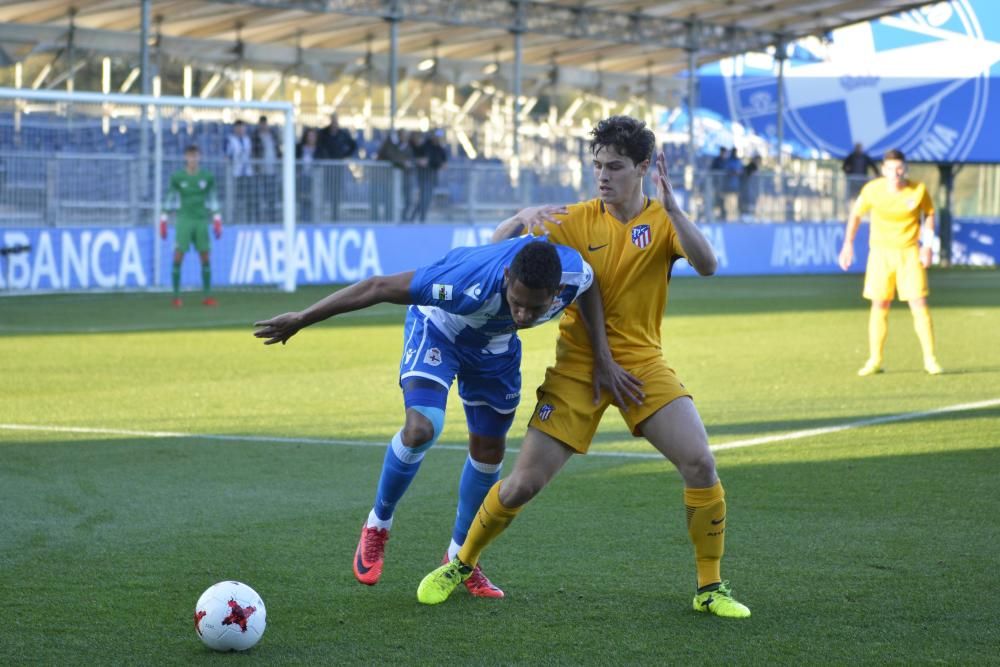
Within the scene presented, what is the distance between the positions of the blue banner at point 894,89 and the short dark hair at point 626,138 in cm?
3461

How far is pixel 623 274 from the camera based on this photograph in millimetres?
5535

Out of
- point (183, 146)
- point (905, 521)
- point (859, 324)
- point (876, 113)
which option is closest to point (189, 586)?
point (905, 521)

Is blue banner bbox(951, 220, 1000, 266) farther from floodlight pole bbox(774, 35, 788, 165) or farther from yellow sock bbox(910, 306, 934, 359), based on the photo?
yellow sock bbox(910, 306, 934, 359)

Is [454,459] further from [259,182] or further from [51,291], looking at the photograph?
[259,182]

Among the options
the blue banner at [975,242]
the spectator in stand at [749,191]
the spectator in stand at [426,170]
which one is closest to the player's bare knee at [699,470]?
the spectator in stand at [426,170]

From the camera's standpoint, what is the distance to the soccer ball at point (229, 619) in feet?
15.5

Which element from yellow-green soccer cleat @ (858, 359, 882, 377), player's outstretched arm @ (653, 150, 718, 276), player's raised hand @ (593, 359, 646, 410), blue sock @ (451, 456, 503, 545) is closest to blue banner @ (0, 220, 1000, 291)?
yellow-green soccer cleat @ (858, 359, 882, 377)

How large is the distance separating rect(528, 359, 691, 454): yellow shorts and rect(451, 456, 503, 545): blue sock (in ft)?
1.50

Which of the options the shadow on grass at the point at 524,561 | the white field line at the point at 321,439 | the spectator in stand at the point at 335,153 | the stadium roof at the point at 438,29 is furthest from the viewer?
the stadium roof at the point at 438,29

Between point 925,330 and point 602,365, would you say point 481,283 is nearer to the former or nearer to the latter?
point 602,365

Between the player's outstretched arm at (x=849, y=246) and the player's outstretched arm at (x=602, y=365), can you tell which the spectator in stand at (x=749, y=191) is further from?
the player's outstretched arm at (x=602, y=365)

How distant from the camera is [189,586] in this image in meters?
5.62

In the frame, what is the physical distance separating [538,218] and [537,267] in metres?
0.76

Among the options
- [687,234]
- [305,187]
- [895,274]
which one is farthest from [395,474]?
[305,187]
